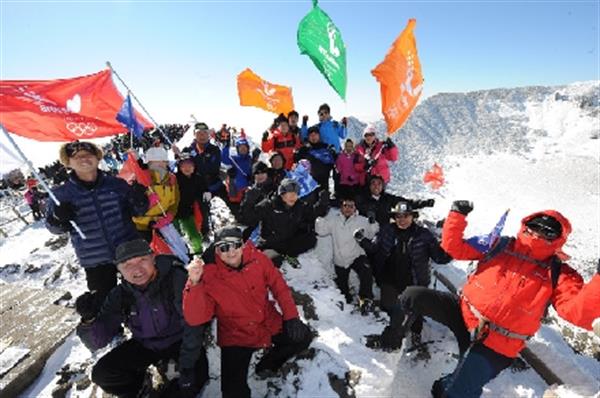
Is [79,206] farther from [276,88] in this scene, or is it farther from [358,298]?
[276,88]

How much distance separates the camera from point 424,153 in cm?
5075

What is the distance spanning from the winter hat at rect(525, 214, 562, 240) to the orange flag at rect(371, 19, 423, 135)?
3.54m

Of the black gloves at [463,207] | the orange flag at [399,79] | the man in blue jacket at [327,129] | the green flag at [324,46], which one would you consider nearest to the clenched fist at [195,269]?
the black gloves at [463,207]

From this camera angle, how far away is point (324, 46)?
792 cm

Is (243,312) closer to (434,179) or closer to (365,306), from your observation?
(365,306)

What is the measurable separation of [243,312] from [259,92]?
8.57 metres

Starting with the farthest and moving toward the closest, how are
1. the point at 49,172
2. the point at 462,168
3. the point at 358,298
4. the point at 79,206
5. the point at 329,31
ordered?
the point at 462,168 < the point at 49,172 < the point at 329,31 < the point at 358,298 < the point at 79,206

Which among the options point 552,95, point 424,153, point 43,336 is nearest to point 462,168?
point 424,153

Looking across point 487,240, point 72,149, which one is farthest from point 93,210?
point 487,240

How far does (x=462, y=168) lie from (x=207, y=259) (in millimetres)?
50660

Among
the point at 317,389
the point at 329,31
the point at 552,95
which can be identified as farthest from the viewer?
the point at 552,95

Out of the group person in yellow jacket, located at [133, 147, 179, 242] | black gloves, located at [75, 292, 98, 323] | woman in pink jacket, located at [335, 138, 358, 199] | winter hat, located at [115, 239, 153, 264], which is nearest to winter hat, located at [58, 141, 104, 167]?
winter hat, located at [115, 239, 153, 264]

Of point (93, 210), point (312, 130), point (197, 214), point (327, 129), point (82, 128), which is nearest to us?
point (93, 210)

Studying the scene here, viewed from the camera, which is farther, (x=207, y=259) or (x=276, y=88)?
(x=276, y=88)
